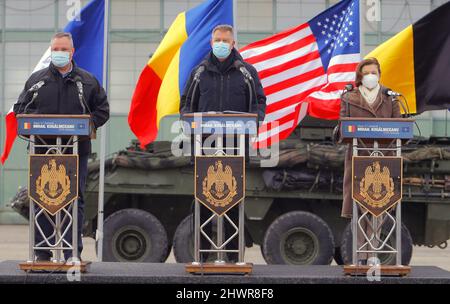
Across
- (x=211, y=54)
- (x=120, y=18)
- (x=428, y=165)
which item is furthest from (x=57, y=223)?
(x=120, y=18)

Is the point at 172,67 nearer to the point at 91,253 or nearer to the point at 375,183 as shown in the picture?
the point at 375,183

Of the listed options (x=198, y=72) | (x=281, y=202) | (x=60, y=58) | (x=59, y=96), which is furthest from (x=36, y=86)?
(x=281, y=202)

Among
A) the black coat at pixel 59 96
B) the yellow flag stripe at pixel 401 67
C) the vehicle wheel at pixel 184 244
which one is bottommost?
the vehicle wheel at pixel 184 244

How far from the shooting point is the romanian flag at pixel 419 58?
13.6m

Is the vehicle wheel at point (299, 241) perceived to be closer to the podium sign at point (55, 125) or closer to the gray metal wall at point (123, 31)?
the podium sign at point (55, 125)

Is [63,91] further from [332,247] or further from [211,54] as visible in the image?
[332,247]

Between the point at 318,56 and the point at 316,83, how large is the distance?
395mm

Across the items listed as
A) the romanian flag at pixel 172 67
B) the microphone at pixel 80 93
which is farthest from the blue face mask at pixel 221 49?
the romanian flag at pixel 172 67

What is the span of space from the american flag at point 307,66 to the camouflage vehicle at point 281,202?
0.83 meters

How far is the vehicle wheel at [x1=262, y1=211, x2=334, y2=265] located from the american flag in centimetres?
115

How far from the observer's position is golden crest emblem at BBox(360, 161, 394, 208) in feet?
26.9

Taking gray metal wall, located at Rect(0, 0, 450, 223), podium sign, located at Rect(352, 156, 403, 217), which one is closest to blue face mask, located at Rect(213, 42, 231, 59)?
podium sign, located at Rect(352, 156, 403, 217)

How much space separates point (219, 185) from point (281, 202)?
22.7ft

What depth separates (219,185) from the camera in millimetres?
8180
